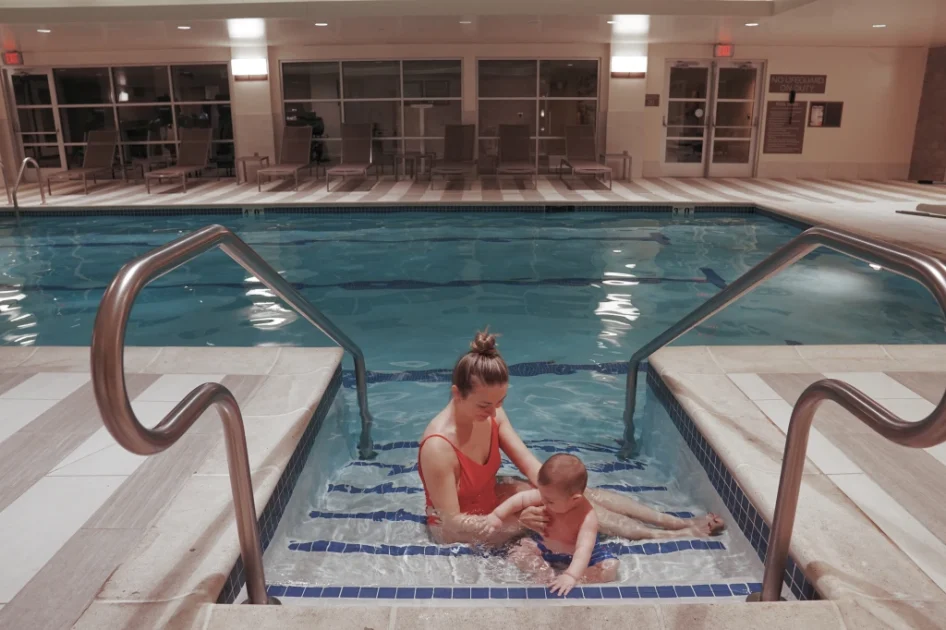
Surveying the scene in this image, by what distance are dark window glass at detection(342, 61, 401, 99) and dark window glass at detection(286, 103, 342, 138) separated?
446mm

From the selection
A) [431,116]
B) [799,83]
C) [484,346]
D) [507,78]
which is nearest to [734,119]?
[799,83]

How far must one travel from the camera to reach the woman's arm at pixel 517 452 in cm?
270

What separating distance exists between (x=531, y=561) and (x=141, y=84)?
1420 centimetres

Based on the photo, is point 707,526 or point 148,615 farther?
point 707,526

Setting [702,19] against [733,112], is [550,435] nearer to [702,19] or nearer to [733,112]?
[702,19]

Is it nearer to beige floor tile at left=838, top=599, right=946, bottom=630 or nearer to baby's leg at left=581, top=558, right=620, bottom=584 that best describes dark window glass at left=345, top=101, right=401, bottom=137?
baby's leg at left=581, top=558, right=620, bottom=584

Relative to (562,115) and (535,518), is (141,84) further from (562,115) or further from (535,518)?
(535,518)

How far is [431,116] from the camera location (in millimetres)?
13836

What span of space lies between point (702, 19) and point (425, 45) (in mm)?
5357

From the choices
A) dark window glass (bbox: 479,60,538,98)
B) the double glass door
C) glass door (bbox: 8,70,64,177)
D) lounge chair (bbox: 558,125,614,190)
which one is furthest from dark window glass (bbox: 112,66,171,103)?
the double glass door

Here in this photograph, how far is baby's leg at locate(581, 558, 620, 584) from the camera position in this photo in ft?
7.66

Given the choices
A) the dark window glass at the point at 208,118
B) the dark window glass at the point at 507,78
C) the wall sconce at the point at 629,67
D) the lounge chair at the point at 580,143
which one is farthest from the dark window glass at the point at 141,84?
the wall sconce at the point at 629,67

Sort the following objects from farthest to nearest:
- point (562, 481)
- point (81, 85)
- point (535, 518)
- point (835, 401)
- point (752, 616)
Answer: point (81, 85) < point (535, 518) < point (562, 481) < point (752, 616) < point (835, 401)

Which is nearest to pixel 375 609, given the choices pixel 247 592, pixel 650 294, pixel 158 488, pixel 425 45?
pixel 247 592
